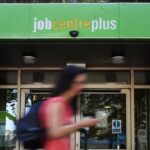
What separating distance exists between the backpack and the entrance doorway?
9139 mm

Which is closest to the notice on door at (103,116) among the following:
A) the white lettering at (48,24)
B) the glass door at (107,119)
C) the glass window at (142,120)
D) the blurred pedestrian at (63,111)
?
the glass door at (107,119)

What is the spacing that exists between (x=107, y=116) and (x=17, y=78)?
2370mm

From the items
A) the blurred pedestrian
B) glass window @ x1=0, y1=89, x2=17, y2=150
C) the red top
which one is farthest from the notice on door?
the red top

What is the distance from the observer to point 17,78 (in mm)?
12875

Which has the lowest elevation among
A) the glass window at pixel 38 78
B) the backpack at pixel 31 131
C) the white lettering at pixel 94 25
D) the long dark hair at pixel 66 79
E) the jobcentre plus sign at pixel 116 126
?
the jobcentre plus sign at pixel 116 126

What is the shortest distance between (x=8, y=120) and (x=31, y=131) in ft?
31.5

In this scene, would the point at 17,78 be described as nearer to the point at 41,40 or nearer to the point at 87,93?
the point at 87,93

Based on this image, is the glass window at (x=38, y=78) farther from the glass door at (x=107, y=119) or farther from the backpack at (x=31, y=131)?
the backpack at (x=31, y=131)

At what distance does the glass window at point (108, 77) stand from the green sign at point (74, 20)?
268 cm

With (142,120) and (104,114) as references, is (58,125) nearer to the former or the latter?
(104,114)

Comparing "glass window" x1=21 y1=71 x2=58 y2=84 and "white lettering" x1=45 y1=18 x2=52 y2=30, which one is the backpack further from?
"glass window" x1=21 y1=71 x2=58 y2=84

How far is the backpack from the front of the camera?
3438mm

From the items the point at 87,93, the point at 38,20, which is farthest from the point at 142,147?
the point at 38,20

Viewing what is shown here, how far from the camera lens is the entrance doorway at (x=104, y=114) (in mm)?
12672
